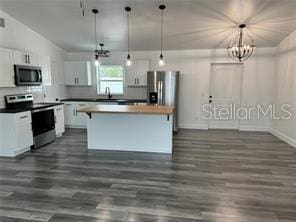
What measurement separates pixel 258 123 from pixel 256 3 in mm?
3913

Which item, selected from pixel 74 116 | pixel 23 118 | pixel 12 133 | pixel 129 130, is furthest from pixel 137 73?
pixel 12 133

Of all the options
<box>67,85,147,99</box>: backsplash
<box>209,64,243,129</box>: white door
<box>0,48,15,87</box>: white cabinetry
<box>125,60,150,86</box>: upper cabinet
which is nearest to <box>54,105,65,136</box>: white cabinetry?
<box>0,48,15,87</box>: white cabinetry

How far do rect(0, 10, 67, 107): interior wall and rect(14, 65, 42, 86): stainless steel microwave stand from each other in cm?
31

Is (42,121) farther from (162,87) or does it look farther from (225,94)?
(225,94)

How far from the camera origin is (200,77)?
22.4 ft

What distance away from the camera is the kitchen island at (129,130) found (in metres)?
4.64

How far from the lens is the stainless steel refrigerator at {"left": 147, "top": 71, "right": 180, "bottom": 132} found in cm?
632

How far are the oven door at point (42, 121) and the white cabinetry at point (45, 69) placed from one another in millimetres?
906

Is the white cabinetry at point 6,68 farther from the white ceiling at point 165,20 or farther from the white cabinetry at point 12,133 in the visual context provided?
the white ceiling at point 165,20

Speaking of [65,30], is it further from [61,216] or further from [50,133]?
[61,216]

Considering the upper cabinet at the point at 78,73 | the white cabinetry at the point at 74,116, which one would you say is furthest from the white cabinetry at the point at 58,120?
the upper cabinet at the point at 78,73

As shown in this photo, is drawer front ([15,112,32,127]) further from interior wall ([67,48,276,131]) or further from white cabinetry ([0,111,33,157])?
interior wall ([67,48,276,131])

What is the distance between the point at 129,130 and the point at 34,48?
136 inches

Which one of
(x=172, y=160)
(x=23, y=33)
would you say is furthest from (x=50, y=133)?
(x=172, y=160)
